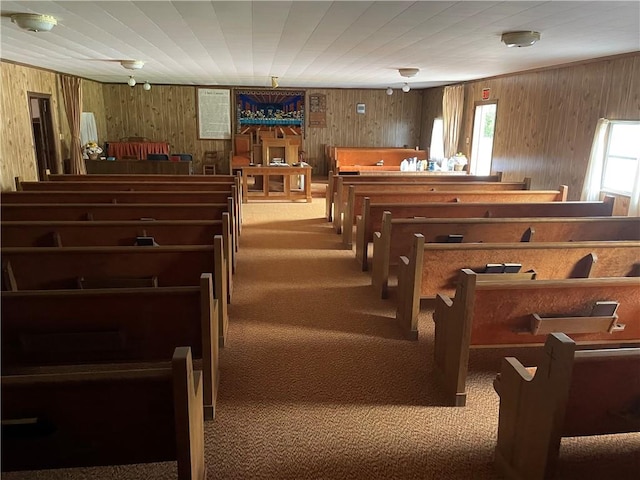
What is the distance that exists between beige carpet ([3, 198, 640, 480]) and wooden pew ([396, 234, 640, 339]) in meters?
0.43

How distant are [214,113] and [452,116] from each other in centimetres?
580

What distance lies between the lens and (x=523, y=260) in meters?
2.95

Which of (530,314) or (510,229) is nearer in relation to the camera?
(530,314)

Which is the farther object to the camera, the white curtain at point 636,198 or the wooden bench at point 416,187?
the wooden bench at point 416,187

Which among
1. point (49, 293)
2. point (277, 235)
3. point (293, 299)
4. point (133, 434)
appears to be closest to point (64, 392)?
point (133, 434)

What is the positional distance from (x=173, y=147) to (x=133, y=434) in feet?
36.9

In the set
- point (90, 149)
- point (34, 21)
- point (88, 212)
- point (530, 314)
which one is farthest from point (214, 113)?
point (530, 314)

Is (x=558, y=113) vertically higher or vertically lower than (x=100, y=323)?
higher

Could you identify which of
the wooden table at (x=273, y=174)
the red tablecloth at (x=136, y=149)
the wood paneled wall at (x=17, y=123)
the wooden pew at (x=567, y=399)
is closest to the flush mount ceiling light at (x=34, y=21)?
the wood paneled wall at (x=17, y=123)

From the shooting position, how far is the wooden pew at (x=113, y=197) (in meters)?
4.20

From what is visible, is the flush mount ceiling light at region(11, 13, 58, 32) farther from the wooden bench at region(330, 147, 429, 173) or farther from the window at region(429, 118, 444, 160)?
the window at region(429, 118, 444, 160)

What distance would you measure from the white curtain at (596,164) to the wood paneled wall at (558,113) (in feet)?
0.52

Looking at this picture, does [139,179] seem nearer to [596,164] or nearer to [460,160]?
[596,164]

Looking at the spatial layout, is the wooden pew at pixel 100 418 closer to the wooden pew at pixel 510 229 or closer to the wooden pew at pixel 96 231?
the wooden pew at pixel 96 231
